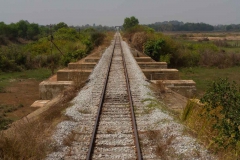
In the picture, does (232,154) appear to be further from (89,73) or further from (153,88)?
(89,73)

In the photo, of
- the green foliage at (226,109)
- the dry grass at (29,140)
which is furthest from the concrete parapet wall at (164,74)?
the green foliage at (226,109)

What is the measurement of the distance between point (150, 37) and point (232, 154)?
31.7m

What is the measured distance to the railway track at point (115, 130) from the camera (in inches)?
250

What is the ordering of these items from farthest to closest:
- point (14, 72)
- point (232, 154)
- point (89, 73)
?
point (14, 72) → point (89, 73) → point (232, 154)

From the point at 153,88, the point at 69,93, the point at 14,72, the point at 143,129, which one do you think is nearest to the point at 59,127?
the point at 143,129

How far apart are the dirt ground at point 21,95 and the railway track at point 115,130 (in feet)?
16.1

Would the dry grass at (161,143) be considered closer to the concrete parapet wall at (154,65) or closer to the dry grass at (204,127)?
the dry grass at (204,127)

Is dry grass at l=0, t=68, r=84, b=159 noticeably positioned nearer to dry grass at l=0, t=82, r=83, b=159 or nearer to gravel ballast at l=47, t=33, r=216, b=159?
dry grass at l=0, t=82, r=83, b=159

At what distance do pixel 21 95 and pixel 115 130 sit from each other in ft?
43.8

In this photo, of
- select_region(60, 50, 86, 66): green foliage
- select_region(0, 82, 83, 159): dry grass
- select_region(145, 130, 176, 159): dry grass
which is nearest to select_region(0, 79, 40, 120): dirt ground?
select_region(60, 50, 86, 66): green foliage

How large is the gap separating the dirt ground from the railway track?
16.1ft

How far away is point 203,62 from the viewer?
38.4 m

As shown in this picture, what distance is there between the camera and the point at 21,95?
63.9 ft

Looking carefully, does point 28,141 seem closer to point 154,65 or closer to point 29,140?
point 29,140
